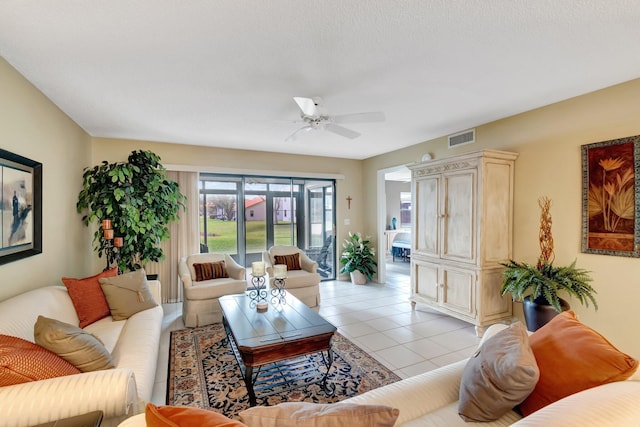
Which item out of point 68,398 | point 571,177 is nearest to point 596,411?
point 68,398

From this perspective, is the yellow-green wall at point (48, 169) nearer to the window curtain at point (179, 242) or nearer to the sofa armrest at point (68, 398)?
the window curtain at point (179, 242)

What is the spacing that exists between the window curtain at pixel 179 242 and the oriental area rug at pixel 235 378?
5.51 feet

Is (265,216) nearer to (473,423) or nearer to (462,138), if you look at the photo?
(462,138)

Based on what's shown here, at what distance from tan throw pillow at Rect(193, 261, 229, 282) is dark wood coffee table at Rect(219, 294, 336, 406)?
Answer: 1.30 meters

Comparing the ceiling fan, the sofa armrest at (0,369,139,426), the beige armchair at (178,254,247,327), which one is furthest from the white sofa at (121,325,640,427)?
the beige armchair at (178,254,247,327)

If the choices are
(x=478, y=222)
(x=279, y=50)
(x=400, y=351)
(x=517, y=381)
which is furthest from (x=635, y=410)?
(x=478, y=222)

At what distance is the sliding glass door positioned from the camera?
5.23 m

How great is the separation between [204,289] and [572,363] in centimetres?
357

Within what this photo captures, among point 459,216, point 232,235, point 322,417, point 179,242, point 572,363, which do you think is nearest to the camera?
point 322,417

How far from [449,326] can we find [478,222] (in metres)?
1.37

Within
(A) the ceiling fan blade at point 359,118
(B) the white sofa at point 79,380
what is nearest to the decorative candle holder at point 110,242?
(B) the white sofa at point 79,380

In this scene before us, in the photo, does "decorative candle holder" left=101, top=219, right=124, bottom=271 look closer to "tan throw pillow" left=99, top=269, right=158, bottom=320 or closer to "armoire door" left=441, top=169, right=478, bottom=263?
"tan throw pillow" left=99, top=269, right=158, bottom=320

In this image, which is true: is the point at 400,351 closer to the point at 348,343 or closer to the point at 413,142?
the point at 348,343

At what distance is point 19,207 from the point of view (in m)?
2.39
